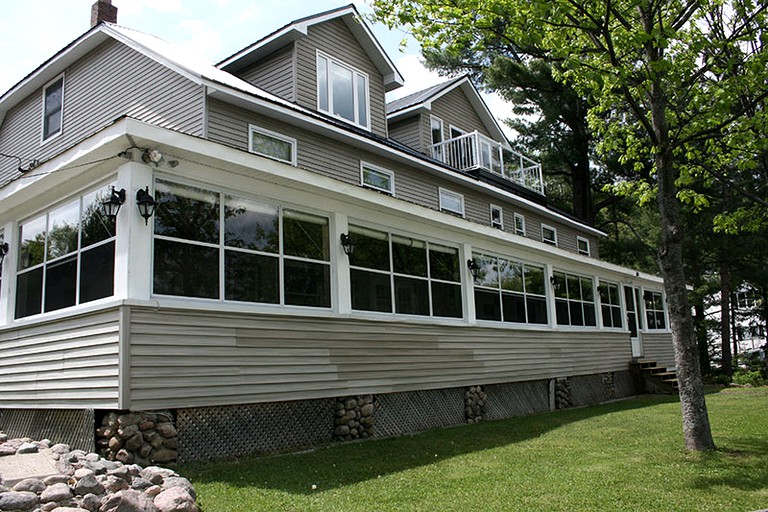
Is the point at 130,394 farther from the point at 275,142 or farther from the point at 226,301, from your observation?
the point at 275,142

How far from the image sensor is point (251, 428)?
7.70 metres

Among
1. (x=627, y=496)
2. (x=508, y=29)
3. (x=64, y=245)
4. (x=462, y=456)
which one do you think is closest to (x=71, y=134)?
(x=64, y=245)

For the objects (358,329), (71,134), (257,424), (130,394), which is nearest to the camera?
(130,394)

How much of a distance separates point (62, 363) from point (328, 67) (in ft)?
30.8

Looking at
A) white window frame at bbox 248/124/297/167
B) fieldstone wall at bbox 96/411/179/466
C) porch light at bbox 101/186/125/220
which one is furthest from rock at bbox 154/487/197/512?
white window frame at bbox 248/124/297/167

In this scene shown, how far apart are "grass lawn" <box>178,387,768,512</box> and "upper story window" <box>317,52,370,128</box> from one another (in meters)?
8.09

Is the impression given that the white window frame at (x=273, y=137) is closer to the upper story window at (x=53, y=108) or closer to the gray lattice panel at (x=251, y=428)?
the gray lattice panel at (x=251, y=428)

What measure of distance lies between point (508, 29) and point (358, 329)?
4573 mm

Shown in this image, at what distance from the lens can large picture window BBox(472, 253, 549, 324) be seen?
1232 centimetres

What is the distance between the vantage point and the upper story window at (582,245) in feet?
78.0

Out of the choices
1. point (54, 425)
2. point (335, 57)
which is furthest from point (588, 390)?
point (54, 425)

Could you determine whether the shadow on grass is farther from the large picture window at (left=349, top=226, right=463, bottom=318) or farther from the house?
the large picture window at (left=349, top=226, right=463, bottom=318)

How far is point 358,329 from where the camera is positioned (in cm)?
920

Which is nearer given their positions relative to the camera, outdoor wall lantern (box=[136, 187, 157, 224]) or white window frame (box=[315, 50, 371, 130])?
outdoor wall lantern (box=[136, 187, 157, 224])
